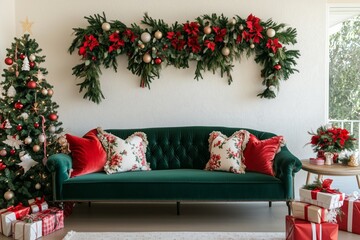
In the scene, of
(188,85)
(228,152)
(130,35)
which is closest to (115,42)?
(130,35)

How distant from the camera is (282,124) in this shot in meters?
4.28

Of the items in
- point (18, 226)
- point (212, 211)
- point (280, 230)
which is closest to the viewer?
point (18, 226)

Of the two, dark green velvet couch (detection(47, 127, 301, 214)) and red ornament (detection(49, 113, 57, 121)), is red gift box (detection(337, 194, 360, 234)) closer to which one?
dark green velvet couch (detection(47, 127, 301, 214))

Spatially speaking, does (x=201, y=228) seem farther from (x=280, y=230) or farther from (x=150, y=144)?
(x=150, y=144)

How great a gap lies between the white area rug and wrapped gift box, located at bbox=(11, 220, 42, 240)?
252mm

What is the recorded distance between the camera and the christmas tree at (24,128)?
143 inches

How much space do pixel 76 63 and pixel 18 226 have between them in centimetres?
197

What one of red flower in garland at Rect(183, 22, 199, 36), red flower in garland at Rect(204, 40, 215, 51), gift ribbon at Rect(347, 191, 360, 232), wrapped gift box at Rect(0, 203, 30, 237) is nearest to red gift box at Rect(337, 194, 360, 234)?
gift ribbon at Rect(347, 191, 360, 232)

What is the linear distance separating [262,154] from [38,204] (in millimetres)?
2211

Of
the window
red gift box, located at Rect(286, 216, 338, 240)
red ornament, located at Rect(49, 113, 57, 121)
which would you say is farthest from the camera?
the window

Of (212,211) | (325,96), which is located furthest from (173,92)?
(325,96)

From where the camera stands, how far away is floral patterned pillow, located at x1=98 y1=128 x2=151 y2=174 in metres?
3.71

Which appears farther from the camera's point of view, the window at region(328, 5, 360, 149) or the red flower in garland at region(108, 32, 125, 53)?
the window at region(328, 5, 360, 149)

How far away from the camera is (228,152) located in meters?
3.71
